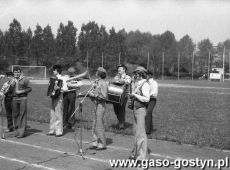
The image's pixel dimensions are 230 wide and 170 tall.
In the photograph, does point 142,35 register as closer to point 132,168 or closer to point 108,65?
point 108,65

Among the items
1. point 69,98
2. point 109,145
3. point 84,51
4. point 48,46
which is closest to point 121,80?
Answer: point 109,145

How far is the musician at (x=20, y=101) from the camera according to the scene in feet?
35.0

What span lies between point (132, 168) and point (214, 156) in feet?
7.59

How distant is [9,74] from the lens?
12.2 meters

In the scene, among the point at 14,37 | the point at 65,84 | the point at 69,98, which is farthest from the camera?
the point at 14,37

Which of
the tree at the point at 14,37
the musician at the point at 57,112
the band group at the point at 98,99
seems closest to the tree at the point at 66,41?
the tree at the point at 14,37

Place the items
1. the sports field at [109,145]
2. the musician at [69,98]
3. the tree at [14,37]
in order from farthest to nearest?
the tree at [14,37]
the musician at [69,98]
the sports field at [109,145]

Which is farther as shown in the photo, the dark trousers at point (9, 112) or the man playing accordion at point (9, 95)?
the dark trousers at point (9, 112)

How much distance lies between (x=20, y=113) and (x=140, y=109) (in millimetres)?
4268

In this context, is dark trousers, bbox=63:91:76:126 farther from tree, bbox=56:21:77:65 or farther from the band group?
tree, bbox=56:21:77:65

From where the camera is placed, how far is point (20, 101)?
10781 millimetres

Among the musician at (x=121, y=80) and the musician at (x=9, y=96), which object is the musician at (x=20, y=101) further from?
the musician at (x=121, y=80)

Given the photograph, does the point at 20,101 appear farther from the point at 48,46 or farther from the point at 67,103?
the point at 48,46

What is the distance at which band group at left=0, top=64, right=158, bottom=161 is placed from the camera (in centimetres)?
789
